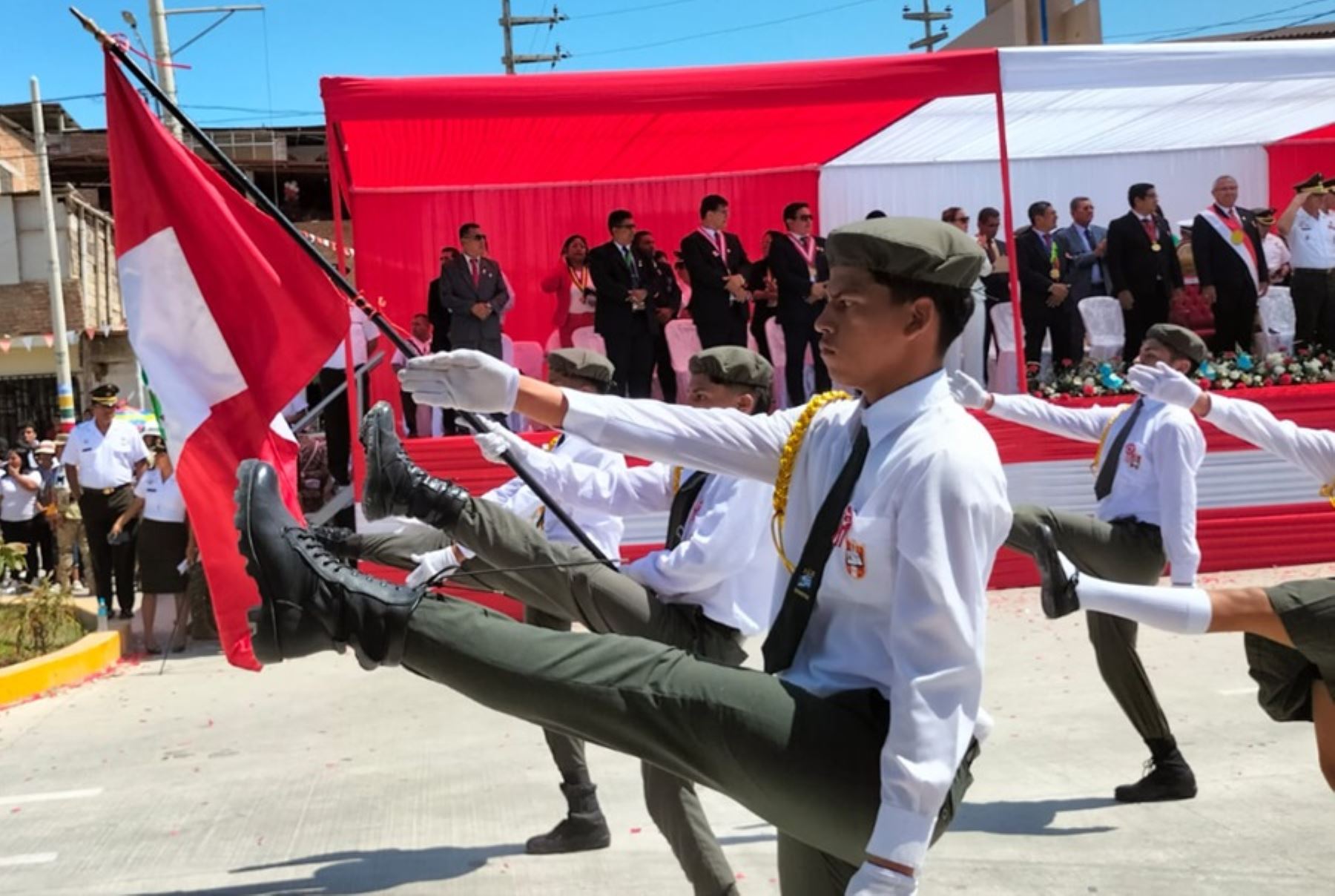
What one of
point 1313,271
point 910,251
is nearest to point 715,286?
point 1313,271

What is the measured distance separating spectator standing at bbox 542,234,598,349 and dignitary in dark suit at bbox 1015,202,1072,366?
14.3 ft

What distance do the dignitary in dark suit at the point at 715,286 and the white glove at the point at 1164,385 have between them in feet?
23.0

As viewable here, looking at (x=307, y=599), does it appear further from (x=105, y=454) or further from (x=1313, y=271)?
(x=1313, y=271)

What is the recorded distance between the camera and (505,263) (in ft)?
51.3

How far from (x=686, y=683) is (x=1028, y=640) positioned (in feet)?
22.0

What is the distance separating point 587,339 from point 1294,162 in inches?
389

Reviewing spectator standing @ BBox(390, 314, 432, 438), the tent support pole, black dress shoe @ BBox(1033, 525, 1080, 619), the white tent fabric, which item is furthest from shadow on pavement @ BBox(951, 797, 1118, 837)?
spectator standing @ BBox(390, 314, 432, 438)

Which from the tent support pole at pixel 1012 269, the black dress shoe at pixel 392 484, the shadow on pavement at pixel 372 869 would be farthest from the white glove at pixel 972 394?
the tent support pole at pixel 1012 269

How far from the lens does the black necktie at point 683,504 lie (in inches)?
160

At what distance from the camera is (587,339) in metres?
13.3

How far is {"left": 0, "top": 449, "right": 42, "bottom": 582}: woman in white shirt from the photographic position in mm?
13914

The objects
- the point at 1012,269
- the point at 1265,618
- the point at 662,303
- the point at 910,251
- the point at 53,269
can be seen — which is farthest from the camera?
the point at 53,269

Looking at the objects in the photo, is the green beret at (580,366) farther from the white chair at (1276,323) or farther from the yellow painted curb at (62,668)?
the white chair at (1276,323)

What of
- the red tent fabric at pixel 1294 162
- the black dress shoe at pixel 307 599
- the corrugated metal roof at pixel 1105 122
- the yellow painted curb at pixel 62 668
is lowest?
the yellow painted curb at pixel 62 668
